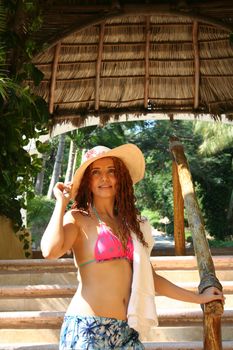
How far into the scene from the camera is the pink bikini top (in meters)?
1.85

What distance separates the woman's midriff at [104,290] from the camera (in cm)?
181

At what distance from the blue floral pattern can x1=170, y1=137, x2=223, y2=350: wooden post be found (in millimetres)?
311

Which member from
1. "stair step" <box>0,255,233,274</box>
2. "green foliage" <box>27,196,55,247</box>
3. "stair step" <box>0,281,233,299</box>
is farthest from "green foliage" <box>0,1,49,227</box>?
"green foliage" <box>27,196,55,247</box>

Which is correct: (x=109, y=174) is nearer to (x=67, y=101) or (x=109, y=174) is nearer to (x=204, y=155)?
(x=67, y=101)

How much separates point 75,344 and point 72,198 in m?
0.49

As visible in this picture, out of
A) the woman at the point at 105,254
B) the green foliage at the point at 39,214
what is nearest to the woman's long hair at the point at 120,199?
the woman at the point at 105,254

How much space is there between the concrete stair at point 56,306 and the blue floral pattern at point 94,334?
1.21 meters

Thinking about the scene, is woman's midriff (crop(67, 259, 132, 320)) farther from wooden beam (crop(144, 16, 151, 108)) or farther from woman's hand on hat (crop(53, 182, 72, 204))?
wooden beam (crop(144, 16, 151, 108))

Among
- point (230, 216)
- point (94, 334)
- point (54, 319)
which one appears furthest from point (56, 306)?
point (230, 216)

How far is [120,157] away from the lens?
206 cm

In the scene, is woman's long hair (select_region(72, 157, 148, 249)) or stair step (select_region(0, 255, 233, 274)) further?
stair step (select_region(0, 255, 233, 274))

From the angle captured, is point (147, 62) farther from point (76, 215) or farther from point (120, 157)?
point (76, 215)

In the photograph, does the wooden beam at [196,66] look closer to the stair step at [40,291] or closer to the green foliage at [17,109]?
the green foliage at [17,109]

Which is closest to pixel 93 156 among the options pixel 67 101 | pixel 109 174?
pixel 109 174
